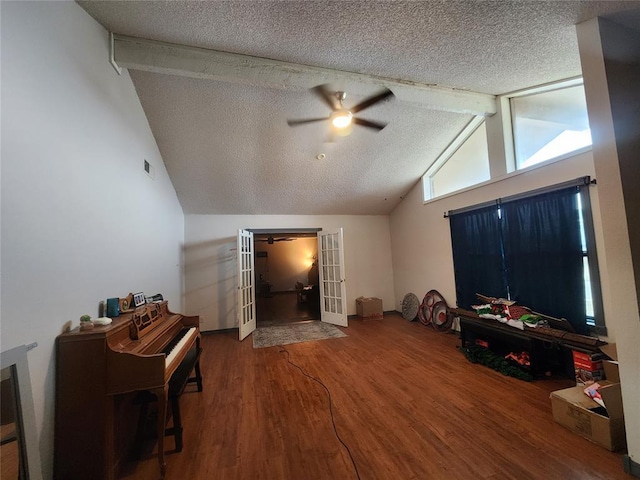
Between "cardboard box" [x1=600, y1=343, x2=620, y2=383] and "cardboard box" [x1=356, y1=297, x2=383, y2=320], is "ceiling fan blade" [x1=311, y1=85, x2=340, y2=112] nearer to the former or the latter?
"cardboard box" [x1=600, y1=343, x2=620, y2=383]

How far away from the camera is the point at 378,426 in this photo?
1.85 meters

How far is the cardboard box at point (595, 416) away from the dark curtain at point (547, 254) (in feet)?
2.93

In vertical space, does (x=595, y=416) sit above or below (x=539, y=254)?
below

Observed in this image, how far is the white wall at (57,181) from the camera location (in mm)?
1143

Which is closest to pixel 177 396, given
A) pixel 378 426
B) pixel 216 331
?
pixel 378 426

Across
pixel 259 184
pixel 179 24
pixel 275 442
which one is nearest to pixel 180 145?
pixel 259 184

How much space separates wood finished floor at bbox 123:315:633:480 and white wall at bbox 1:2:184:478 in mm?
1018

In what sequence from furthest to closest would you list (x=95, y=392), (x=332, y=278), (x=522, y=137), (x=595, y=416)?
(x=332, y=278) < (x=522, y=137) < (x=595, y=416) < (x=95, y=392)

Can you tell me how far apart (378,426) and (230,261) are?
3.70 metres

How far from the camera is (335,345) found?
3.61 metres

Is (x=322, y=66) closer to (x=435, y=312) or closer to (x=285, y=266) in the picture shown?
(x=435, y=312)

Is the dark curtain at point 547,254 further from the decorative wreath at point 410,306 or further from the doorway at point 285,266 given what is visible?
the doorway at point 285,266

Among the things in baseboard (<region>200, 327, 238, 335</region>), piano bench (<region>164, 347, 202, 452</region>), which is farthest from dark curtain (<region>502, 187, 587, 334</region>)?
baseboard (<region>200, 327, 238, 335</region>)

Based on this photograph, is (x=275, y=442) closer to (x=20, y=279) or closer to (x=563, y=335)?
(x=20, y=279)
